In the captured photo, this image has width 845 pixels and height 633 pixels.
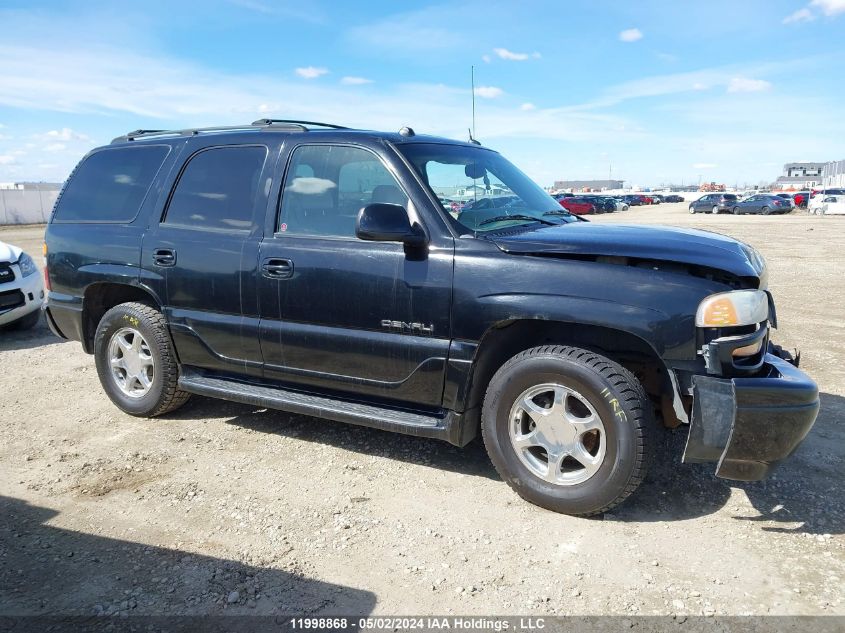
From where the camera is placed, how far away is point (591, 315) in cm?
314

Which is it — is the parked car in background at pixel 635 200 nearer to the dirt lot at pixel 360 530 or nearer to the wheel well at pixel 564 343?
the dirt lot at pixel 360 530

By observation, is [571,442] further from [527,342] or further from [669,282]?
[669,282]

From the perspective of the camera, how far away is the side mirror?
11.2ft

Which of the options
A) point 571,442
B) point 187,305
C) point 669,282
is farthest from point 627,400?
point 187,305

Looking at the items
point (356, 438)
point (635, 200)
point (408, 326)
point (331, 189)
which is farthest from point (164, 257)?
point (635, 200)

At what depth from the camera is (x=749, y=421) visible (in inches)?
115

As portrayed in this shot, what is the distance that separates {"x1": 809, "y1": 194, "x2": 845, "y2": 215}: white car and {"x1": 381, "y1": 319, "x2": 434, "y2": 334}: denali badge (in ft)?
138

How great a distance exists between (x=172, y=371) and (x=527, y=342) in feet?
8.44

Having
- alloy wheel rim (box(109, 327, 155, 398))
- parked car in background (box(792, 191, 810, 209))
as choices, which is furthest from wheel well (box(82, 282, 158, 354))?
parked car in background (box(792, 191, 810, 209))

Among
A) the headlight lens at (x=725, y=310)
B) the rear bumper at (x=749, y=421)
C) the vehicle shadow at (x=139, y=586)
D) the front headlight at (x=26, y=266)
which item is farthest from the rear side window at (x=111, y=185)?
the rear bumper at (x=749, y=421)

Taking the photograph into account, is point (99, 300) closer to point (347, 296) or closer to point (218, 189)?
point (218, 189)

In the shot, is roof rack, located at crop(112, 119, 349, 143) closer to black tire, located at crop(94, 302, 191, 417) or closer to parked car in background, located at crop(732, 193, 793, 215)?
black tire, located at crop(94, 302, 191, 417)

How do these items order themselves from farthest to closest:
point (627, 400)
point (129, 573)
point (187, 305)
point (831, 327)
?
point (831, 327)
point (187, 305)
point (627, 400)
point (129, 573)

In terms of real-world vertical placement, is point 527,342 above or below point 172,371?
above
